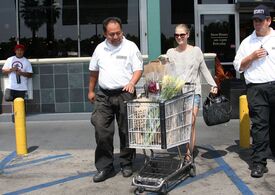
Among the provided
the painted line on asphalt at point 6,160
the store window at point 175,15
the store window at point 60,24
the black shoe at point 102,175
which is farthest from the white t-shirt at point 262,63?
the store window at point 175,15

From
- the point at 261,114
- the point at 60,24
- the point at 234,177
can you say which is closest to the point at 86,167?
the point at 234,177

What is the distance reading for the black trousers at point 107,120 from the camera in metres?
5.77

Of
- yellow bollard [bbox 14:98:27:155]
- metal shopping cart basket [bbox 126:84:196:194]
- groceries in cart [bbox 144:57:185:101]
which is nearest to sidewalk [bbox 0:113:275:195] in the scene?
yellow bollard [bbox 14:98:27:155]

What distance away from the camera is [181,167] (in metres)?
5.58

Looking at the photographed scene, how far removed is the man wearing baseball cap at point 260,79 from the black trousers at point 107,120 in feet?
4.98

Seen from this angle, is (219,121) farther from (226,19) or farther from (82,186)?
(226,19)

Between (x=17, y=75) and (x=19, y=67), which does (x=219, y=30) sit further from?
(x=17, y=75)

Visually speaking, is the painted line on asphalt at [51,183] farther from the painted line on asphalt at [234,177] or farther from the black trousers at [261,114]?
the black trousers at [261,114]

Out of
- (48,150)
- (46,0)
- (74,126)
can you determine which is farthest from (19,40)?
(48,150)

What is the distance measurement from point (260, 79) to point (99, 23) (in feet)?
24.8

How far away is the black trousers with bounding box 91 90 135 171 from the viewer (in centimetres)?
577

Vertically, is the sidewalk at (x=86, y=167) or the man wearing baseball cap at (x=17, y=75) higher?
the man wearing baseball cap at (x=17, y=75)

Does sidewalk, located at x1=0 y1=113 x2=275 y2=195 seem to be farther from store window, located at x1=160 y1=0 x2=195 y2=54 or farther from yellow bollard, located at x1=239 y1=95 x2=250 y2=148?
store window, located at x1=160 y1=0 x2=195 y2=54

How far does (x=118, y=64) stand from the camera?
573cm
